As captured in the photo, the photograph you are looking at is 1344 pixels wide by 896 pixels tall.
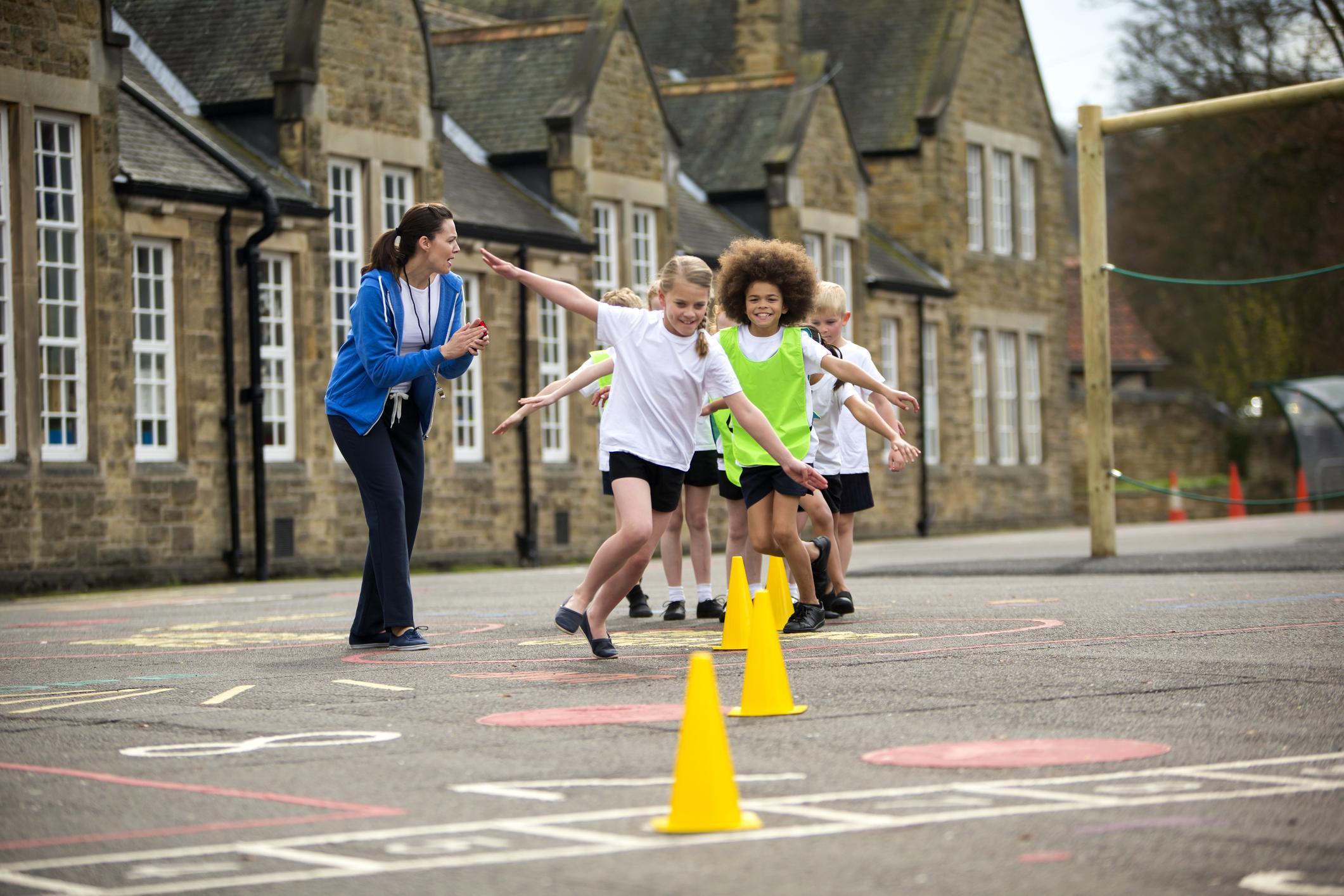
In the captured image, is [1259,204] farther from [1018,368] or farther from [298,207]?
→ [298,207]

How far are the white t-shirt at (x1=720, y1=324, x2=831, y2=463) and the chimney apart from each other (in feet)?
103

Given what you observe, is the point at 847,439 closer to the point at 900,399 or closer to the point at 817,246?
the point at 900,399

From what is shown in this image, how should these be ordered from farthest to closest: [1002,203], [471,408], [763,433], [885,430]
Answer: [1002,203] → [471,408] → [885,430] → [763,433]

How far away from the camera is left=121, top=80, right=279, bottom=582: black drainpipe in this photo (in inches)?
957

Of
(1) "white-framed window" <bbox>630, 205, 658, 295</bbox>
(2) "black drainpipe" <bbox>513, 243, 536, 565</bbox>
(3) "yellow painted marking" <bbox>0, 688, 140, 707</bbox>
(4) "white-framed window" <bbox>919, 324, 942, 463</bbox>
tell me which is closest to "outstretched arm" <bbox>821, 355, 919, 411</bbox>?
(3) "yellow painted marking" <bbox>0, 688, 140, 707</bbox>

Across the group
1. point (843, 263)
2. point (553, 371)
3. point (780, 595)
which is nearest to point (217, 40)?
point (553, 371)

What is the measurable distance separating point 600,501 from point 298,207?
26.4 feet

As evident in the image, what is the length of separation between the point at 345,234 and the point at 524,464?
15.4ft

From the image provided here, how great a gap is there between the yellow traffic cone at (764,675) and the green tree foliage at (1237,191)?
35532 mm

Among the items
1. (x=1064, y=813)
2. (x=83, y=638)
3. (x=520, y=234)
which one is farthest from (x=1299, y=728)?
(x=520, y=234)

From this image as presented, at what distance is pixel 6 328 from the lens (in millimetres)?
21562

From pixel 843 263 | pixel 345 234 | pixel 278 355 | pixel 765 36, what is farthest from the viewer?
pixel 765 36

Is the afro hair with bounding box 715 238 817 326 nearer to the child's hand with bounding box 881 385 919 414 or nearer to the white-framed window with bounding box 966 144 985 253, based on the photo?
the child's hand with bounding box 881 385 919 414

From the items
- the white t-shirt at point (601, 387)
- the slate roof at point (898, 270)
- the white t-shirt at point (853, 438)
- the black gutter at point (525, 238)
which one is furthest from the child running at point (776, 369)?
the slate roof at point (898, 270)
